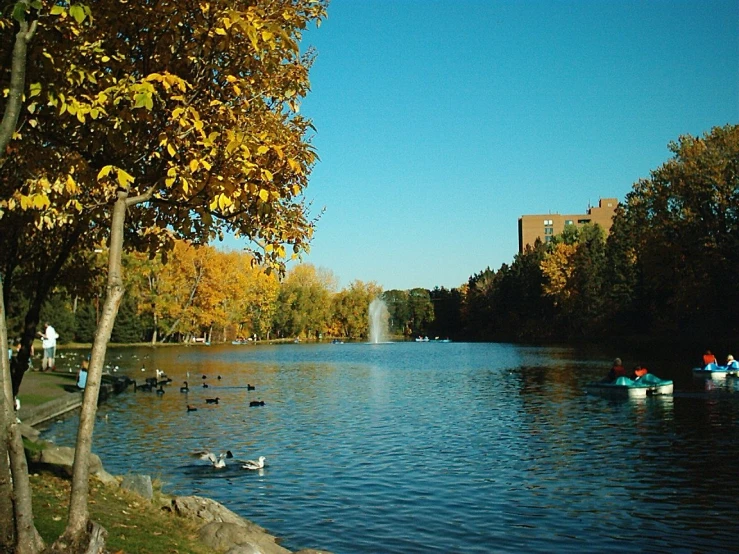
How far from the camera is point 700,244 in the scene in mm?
65688

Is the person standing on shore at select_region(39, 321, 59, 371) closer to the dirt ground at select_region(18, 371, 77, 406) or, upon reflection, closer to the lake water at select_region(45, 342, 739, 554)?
the dirt ground at select_region(18, 371, 77, 406)

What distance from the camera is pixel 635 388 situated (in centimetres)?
3362

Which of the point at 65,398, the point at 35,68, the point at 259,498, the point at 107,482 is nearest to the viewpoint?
the point at 35,68

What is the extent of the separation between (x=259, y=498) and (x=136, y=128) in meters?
9.12

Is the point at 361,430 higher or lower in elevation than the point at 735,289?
lower

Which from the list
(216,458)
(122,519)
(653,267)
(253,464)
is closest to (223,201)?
(122,519)

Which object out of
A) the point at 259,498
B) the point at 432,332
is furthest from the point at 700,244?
the point at 432,332

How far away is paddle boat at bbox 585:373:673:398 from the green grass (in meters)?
24.6

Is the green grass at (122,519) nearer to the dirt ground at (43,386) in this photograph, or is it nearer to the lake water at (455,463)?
the lake water at (455,463)

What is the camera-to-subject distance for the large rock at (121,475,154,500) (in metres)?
13.4

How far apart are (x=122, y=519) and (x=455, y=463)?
410 inches

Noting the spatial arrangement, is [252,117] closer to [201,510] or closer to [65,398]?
[201,510]

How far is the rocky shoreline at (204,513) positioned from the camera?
10.4m

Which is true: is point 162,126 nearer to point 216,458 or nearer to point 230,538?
point 230,538
